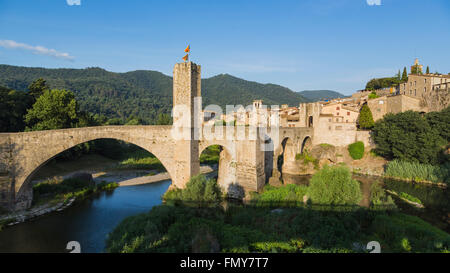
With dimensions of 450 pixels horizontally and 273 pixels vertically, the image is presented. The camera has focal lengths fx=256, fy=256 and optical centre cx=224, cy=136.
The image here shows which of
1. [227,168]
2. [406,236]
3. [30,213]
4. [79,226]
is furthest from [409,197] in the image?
[30,213]

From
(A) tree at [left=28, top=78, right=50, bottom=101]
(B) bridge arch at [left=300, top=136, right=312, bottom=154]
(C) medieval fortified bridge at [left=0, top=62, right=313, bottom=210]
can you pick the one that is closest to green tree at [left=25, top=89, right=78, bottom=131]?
(A) tree at [left=28, top=78, right=50, bottom=101]

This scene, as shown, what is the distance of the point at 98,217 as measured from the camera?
52.3 ft

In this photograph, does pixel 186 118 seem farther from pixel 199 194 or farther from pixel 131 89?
pixel 131 89

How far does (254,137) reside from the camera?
59.7ft

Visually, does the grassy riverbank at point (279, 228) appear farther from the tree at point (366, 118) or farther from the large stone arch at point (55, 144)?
the tree at point (366, 118)

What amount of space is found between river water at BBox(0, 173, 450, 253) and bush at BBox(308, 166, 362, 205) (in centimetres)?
627

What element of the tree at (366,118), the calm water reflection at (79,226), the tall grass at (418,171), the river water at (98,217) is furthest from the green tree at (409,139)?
the calm water reflection at (79,226)

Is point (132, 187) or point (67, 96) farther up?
point (67, 96)

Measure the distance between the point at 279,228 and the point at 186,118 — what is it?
342 inches

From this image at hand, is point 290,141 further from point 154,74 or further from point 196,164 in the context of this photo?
point 154,74

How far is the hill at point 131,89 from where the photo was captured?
296 feet
